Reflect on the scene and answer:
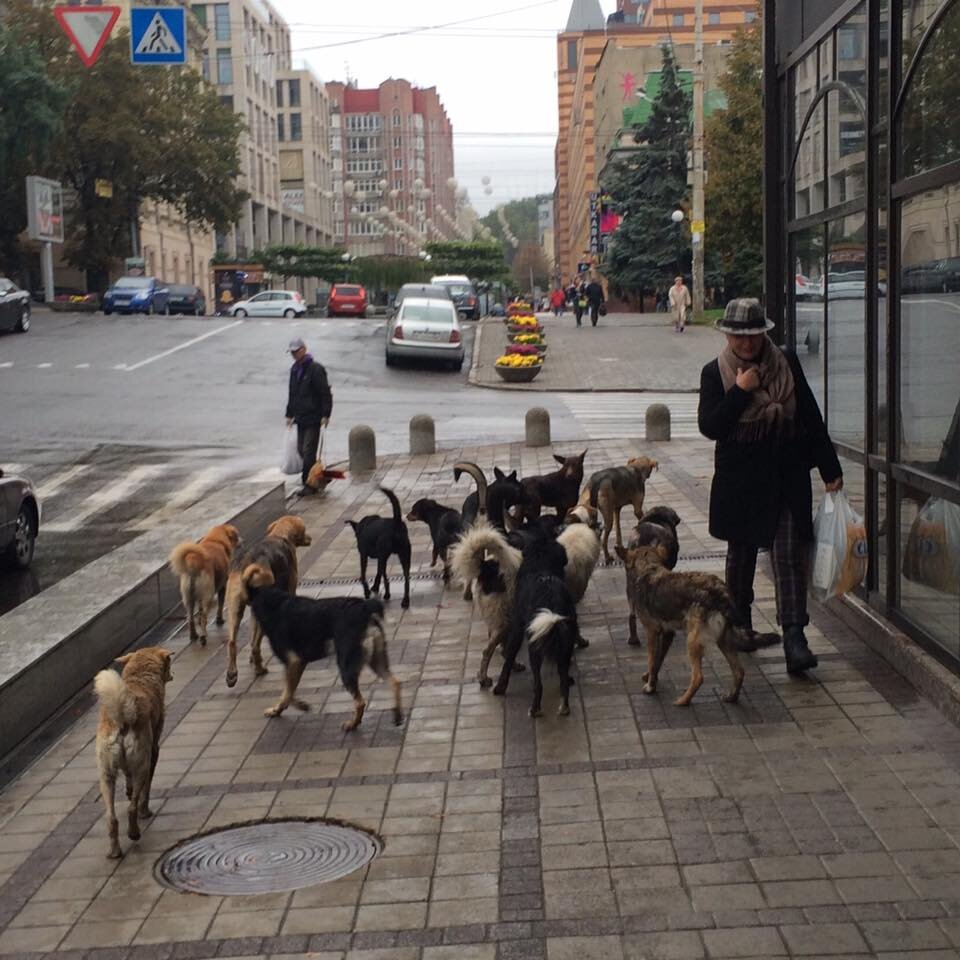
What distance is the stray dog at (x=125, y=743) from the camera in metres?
5.86

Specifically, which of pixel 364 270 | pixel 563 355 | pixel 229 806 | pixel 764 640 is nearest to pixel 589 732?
pixel 764 640

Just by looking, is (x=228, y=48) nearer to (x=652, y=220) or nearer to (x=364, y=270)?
(x=364, y=270)

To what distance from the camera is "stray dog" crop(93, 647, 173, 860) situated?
19.2ft

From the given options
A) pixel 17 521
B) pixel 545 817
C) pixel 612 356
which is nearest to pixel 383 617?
pixel 545 817

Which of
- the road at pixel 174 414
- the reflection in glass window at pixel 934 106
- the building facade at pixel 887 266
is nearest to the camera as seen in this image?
the reflection in glass window at pixel 934 106

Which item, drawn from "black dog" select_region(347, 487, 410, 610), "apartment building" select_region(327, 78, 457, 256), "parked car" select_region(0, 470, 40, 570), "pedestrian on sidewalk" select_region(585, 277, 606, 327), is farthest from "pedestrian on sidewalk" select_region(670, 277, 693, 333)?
"apartment building" select_region(327, 78, 457, 256)

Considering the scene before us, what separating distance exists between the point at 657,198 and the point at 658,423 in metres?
37.9

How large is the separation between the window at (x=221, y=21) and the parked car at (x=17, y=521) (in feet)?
300

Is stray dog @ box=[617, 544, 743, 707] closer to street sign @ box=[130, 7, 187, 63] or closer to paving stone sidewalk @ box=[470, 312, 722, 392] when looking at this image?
street sign @ box=[130, 7, 187, 63]

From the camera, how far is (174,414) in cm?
2625

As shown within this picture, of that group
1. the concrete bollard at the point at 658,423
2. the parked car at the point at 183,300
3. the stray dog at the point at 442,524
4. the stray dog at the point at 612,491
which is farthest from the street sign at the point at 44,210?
the stray dog at the point at 612,491

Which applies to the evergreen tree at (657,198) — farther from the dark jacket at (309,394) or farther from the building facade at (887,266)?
the building facade at (887,266)

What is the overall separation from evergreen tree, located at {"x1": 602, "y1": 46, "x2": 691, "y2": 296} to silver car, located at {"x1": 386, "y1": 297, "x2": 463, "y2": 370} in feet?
76.2

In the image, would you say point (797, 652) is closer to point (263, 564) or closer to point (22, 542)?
point (263, 564)
